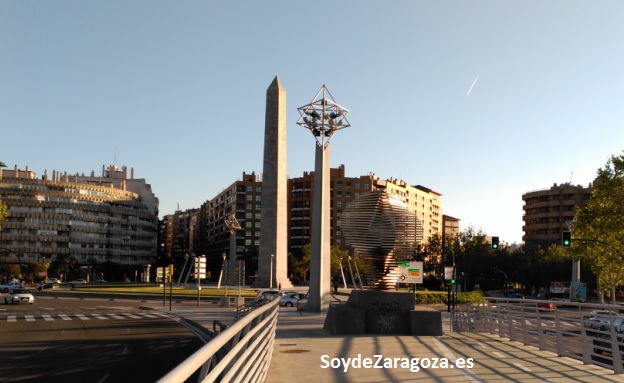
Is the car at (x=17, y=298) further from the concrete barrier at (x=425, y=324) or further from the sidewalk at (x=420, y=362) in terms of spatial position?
the concrete barrier at (x=425, y=324)

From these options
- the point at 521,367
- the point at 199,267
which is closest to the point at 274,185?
the point at 199,267

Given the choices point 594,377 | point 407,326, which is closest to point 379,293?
point 407,326

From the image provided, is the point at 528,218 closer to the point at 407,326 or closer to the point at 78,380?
the point at 407,326

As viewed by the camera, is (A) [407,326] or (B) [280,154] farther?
(B) [280,154]

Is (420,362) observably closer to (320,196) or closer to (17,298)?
(320,196)

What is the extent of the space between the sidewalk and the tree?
32.1 metres

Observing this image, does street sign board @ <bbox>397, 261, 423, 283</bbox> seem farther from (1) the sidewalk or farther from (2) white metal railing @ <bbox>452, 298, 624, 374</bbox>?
(1) the sidewalk

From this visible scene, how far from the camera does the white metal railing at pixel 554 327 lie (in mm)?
11767

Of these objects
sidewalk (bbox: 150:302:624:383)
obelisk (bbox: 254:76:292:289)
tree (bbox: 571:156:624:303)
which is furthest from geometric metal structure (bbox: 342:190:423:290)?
obelisk (bbox: 254:76:292:289)

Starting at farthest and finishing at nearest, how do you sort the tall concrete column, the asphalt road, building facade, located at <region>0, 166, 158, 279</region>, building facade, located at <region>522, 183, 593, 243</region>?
1. building facade, located at <region>522, 183, 593, 243</region>
2. building facade, located at <region>0, 166, 158, 279</region>
3. the tall concrete column
4. the asphalt road

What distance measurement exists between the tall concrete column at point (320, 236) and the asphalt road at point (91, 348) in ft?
27.7

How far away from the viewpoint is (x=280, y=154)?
6675cm

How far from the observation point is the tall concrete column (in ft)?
118

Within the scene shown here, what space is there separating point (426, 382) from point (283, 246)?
58980 mm
